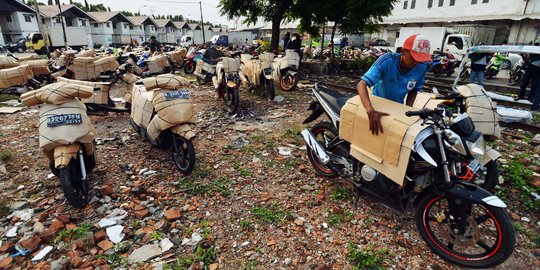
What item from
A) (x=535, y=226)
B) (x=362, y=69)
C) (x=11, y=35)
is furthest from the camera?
(x=11, y=35)

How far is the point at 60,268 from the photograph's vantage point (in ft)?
7.83

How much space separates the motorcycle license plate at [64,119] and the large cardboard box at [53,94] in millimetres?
190

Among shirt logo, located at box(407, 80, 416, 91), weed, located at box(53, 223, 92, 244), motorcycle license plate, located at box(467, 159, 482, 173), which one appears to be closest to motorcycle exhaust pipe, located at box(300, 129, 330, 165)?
shirt logo, located at box(407, 80, 416, 91)

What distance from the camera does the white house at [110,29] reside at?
42.0 meters

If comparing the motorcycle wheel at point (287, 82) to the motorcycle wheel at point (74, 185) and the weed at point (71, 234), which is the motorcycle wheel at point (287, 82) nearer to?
the motorcycle wheel at point (74, 185)

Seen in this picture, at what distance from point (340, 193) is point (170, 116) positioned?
7.58 ft

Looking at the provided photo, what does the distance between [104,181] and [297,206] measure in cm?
254

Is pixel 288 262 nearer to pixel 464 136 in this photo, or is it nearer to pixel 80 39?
pixel 464 136

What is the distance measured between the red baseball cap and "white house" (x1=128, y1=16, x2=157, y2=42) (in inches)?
2163

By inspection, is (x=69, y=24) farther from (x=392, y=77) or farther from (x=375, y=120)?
(x=375, y=120)

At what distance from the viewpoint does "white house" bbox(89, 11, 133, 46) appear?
A: 42.0m

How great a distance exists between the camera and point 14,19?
30984 millimetres

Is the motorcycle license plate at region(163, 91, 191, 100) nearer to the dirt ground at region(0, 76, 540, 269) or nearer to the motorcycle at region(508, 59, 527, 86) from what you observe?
the dirt ground at region(0, 76, 540, 269)

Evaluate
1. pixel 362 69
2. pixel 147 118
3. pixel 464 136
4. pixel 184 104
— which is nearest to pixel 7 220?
pixel 147 118
